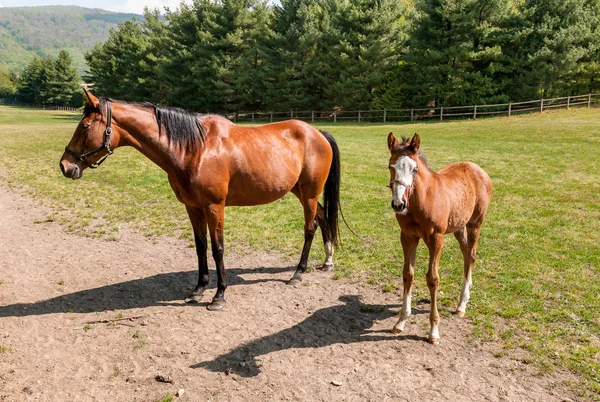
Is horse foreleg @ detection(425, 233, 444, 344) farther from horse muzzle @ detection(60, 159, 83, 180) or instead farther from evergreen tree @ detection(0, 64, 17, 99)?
evergreen tree @ detection(0, 64, 17, 99)

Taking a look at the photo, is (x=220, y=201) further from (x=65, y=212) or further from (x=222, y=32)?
(x=222, y=32)

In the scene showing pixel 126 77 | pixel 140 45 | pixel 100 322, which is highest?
pixel 140 45

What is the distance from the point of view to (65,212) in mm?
10000

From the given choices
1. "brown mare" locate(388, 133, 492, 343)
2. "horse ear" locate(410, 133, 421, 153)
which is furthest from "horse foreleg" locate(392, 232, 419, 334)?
"horse ear" locate(410, 133, 421, 153)

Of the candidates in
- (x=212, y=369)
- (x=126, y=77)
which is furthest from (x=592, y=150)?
(x=126, y=77)

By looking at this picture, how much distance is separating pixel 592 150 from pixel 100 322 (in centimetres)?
1783

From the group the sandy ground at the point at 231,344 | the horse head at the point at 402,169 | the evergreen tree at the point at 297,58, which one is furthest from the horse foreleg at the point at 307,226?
the evergreen tree at the point at 297,58

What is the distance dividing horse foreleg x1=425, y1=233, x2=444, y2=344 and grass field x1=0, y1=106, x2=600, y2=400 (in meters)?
0.54

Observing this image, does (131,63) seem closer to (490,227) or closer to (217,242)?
(490,227)

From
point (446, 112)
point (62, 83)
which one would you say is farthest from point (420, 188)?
point (62, 83)

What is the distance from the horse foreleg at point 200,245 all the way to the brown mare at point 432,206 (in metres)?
2.64

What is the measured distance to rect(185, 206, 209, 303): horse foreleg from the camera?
559 cm

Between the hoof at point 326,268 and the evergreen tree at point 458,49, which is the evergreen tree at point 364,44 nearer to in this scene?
the evergreen tree at point 458,49

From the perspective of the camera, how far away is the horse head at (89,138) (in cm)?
484
